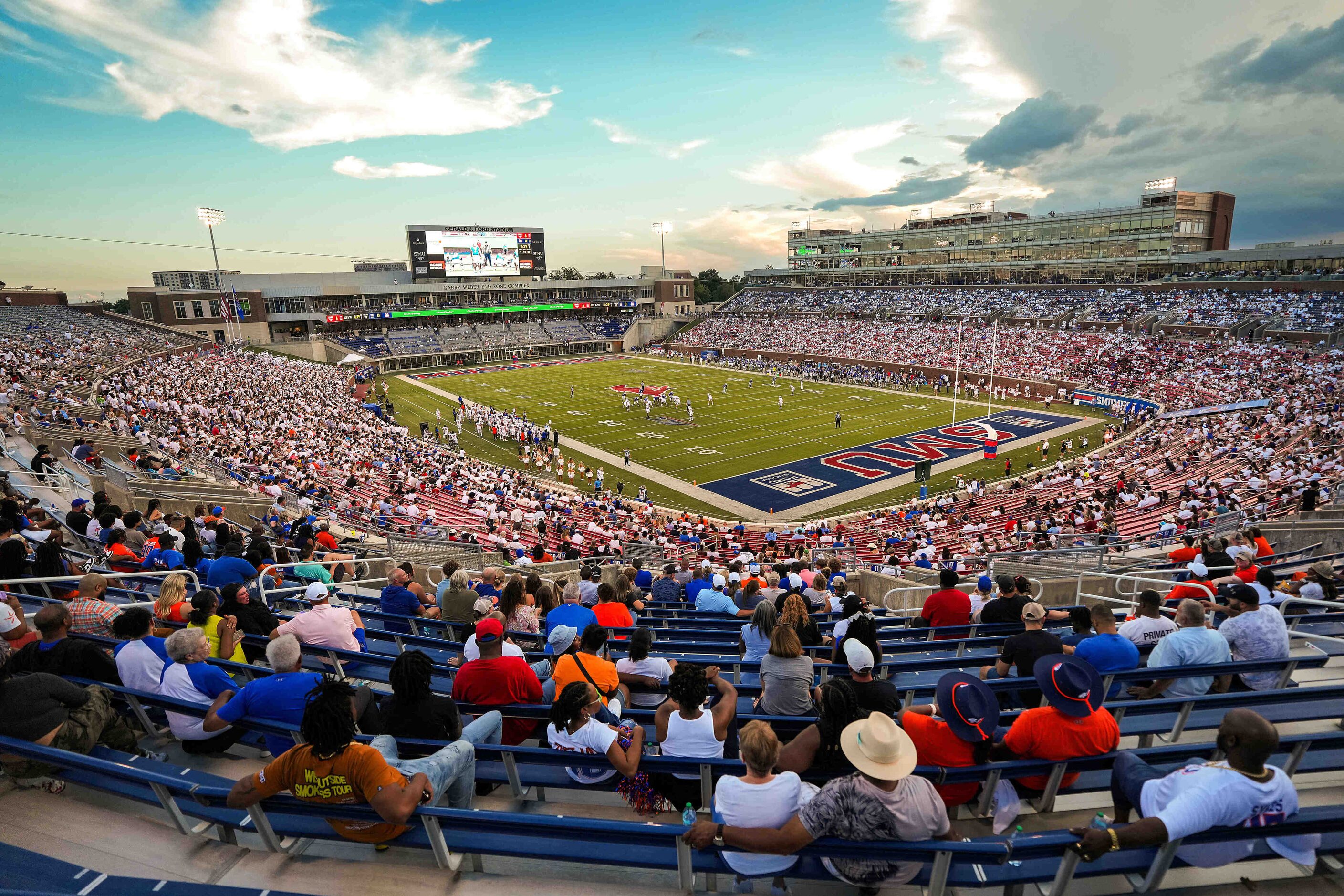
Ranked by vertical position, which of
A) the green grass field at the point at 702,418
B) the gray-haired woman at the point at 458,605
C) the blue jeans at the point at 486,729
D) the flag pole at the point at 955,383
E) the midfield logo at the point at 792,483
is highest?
the blue jeans at the point at 486,729

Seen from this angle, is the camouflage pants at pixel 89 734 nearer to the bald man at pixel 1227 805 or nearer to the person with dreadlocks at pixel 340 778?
the person with dreadlocks at pixel 340 778

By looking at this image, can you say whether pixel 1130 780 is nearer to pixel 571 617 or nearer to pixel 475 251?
pixel 571 617

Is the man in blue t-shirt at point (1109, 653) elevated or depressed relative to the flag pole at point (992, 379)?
elevated

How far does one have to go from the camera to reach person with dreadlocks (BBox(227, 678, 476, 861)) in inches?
126

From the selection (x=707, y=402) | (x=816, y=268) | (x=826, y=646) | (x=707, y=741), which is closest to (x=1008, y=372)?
(x=707, y=402)

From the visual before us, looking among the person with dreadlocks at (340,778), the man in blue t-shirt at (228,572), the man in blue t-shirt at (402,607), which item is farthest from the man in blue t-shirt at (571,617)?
the man in blue t-shirt at (228,572)

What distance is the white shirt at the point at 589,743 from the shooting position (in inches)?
153

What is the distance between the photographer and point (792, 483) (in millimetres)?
29938

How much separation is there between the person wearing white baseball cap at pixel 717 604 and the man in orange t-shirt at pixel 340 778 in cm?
608

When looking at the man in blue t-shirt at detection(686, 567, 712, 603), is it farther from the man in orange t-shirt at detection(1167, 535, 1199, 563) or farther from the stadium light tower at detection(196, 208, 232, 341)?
the stadium light tower at detection(196, 208, 232, 341)

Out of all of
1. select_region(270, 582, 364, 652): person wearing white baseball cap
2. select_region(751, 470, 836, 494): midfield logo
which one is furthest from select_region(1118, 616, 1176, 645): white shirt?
select_region(751, 470, 836, 494): midfield logo

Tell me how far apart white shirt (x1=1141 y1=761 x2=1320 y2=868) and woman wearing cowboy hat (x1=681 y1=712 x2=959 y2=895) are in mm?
1029

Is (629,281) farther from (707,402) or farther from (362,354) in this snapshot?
(707,402)

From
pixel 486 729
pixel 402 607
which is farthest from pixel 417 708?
pixel 402 607
